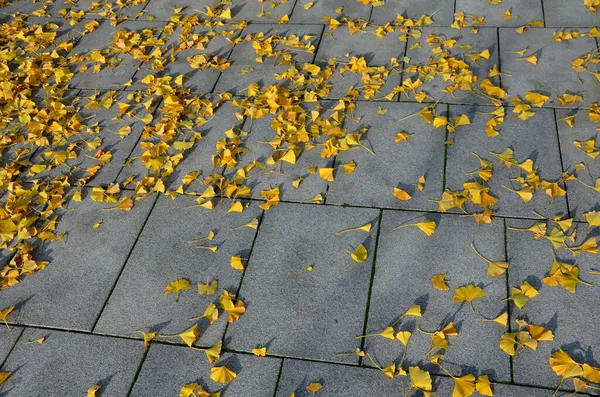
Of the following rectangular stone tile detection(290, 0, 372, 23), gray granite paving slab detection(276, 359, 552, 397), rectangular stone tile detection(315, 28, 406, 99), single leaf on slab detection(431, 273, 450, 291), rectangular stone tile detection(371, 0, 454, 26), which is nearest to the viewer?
gray granite paving slab detection(276, 359, 552, 397)

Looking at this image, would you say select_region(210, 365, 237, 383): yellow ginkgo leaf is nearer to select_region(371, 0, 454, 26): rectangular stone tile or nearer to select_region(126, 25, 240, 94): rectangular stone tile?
select_region(126, 25, 240, 94): rectangular stone tile

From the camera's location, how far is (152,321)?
3043 millimetres

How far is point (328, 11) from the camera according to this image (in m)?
5.26

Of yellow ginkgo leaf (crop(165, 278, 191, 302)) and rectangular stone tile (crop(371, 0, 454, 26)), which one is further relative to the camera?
rectangular stone tile (crop(371, 0, 454, 26))

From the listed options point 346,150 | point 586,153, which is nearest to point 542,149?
point 586,153

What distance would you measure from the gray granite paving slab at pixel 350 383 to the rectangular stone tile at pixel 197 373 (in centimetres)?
9

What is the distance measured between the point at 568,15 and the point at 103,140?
4232mm

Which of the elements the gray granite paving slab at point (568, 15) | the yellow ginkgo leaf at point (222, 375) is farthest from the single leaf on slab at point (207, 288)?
the gray granite paving slab at point (568, 15)

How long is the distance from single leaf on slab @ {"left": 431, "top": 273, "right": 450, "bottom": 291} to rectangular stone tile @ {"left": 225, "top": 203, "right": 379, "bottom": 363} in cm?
37

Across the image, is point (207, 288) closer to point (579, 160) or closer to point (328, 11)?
point (579, 160)

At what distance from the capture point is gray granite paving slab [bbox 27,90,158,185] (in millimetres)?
3990

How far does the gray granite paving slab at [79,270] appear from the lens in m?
3.17

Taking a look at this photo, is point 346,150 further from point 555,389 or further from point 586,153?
point 555,389

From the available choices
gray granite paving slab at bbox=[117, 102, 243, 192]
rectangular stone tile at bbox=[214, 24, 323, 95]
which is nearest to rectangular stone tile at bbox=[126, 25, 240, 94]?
rectangular stone tile at bbox=[214, 24, 323, 95]
